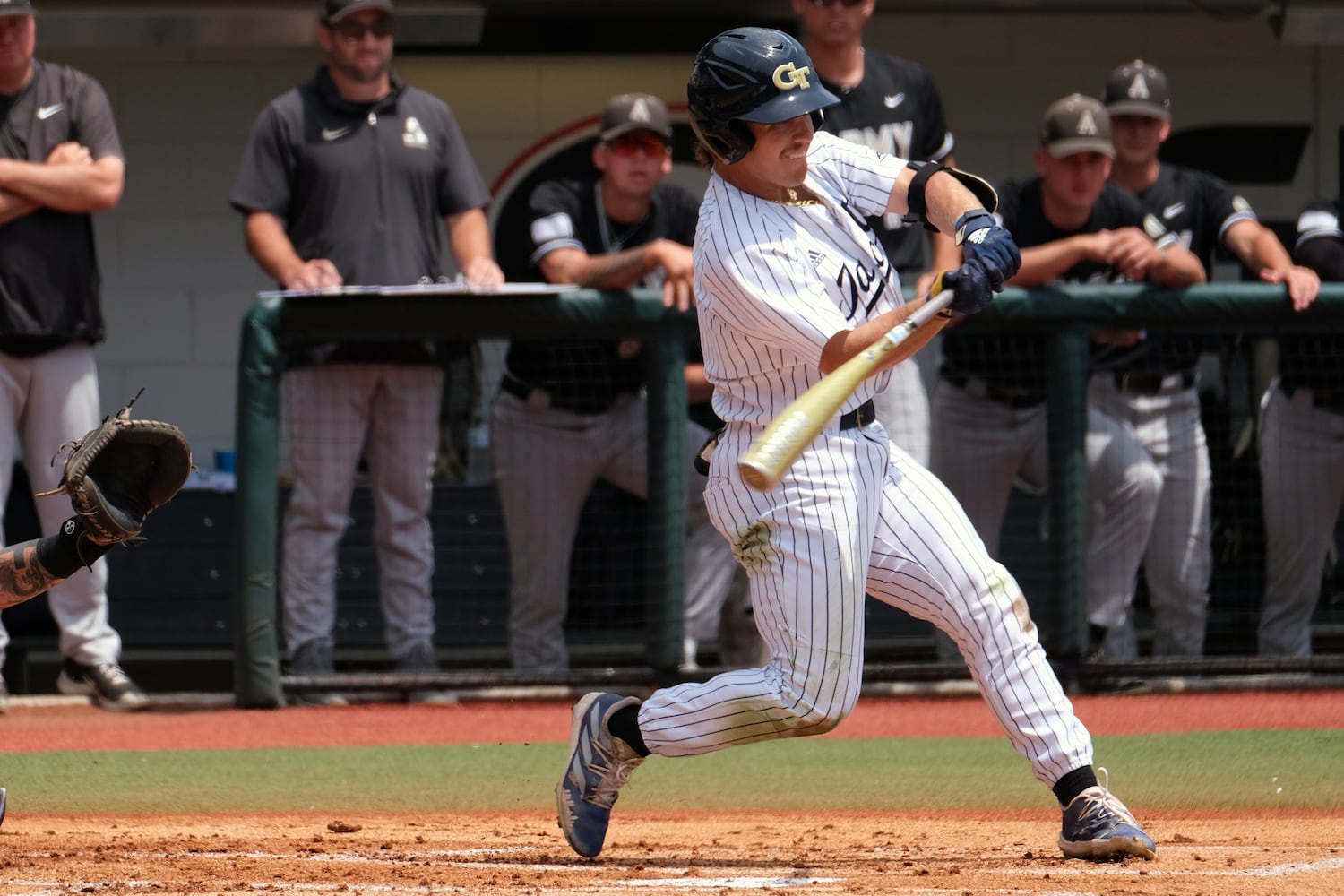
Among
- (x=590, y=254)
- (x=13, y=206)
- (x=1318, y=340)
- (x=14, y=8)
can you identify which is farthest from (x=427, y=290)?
(x=1318, y=340)

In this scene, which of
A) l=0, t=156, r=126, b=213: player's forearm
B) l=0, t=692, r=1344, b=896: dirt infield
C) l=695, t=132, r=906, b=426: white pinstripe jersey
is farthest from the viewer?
l=0, t=156, r=126, b=213: player's forearm

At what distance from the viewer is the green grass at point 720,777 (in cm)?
471

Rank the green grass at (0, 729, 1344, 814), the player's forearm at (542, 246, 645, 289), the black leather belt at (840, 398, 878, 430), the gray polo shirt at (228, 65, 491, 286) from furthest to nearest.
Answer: the gray polo shirt at (228, 65, 491, 286), the player's forearm at (542, 246, 645, 289), the green grass at (0, 729, 1344, 814), the black leather belt at (840, 398, 878, 430)

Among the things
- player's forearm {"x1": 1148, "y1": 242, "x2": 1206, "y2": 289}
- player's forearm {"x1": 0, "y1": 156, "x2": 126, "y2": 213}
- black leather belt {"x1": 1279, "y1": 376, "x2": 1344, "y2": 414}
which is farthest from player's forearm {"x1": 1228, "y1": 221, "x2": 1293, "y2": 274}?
player's forearm {"x1": 0, "y1": 156, "x2": 126, "y2": 213}

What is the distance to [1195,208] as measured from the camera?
21.3ft

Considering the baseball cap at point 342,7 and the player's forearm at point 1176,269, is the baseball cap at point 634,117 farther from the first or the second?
the player's forearm at point 1176,269

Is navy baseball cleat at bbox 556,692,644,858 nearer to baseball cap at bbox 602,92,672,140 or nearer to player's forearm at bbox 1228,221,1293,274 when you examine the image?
baseball cap at bbox 602,92,672,140

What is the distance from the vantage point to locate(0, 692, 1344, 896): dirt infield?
3.46m

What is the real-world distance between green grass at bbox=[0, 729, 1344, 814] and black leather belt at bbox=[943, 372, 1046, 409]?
4.30 feet

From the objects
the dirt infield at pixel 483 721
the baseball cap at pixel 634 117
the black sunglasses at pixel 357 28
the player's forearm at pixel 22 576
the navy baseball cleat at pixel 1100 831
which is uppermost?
the black sunglasses at pixel 357 28

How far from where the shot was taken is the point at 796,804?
4.76 meters

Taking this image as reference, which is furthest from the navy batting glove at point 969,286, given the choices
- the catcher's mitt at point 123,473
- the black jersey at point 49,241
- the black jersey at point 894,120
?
the black jersey at point 49,241

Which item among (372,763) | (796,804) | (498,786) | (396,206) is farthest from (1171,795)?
(396,206)

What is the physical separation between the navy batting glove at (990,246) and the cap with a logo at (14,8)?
3.45 m
